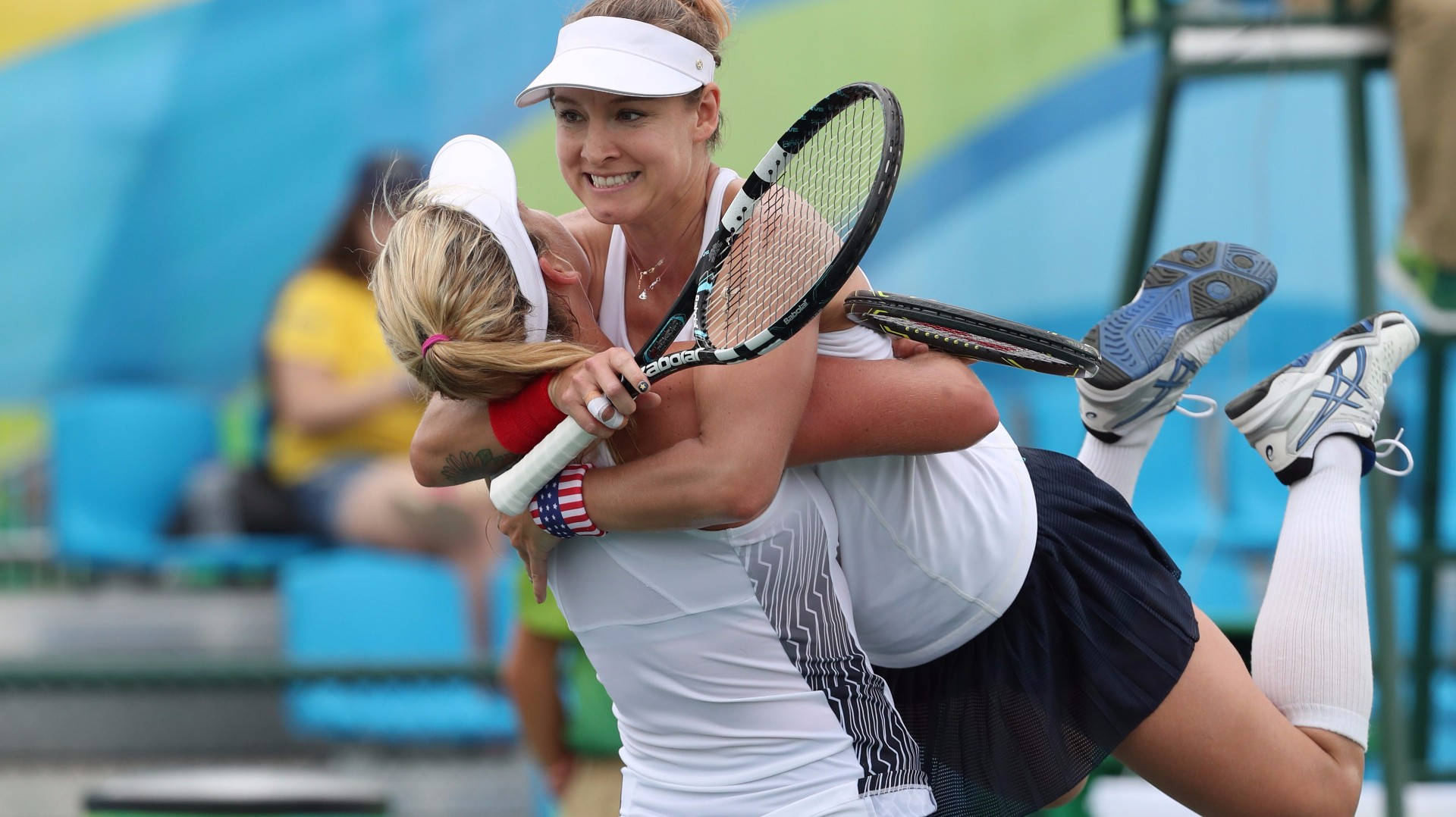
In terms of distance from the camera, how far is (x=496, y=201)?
75.4 inches

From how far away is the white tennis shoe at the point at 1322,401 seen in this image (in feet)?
8.06

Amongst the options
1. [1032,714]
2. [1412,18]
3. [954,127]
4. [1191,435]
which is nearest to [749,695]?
[1032,714]

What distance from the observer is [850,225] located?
1.97 metres

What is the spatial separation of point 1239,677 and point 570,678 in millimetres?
1431

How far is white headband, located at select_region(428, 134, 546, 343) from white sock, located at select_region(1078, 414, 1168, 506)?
105cm

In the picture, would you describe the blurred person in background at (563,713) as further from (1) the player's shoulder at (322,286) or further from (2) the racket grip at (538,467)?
(1) the player's shoulder at (322,286)

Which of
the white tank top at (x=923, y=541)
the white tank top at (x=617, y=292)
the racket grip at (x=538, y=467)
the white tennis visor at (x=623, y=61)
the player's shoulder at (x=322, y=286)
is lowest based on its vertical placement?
the white tank top at (x=923, y=541)

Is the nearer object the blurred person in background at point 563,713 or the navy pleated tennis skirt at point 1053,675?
the navy pleated tennis skirt at point 1053,675

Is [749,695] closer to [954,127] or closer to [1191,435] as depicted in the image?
[1191,435]

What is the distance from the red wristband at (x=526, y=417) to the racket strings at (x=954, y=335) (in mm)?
411

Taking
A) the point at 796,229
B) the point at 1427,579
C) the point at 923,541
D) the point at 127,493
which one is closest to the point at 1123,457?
the point at 923,541

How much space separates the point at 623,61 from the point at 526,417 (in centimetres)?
45

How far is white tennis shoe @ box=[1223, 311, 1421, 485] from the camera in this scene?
246 centimetres

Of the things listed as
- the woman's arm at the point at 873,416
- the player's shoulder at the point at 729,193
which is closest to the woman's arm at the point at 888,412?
the woman's arm at the point at 873,416
